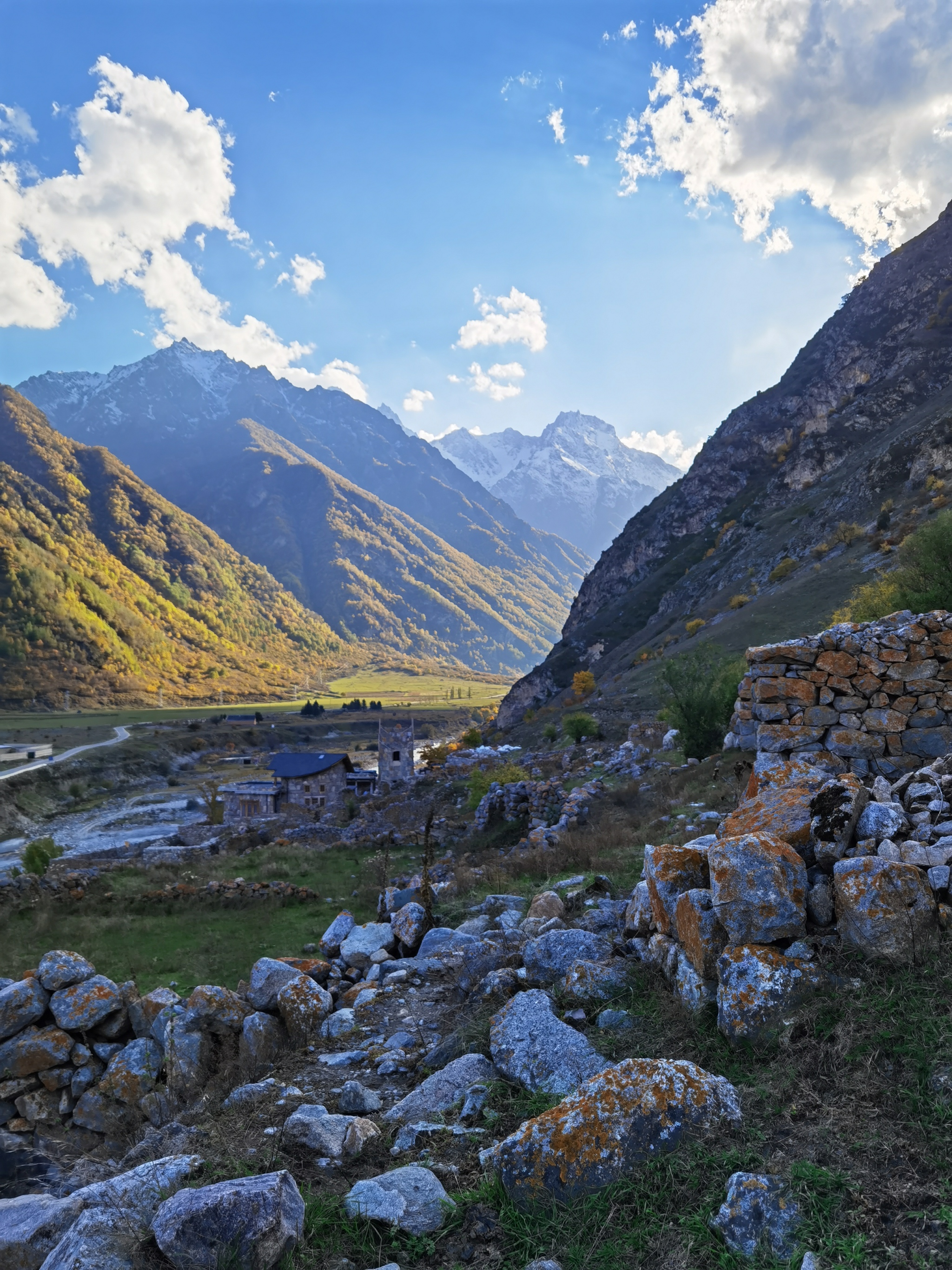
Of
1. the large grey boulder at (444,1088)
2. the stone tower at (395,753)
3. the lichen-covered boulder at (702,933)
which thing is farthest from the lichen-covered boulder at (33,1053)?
the stone tower at (395,753)

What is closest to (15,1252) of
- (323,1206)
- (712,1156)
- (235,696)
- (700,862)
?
(323,1206)

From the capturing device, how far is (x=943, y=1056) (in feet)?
12.9

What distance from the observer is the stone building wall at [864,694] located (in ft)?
34.4

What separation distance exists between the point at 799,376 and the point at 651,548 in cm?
3797

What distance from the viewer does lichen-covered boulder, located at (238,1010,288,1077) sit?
305 inches

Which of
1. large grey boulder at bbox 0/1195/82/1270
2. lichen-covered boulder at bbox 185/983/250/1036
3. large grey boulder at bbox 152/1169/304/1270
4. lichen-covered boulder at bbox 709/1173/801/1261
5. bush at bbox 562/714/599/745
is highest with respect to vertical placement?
lichen-covered boulder at bbox 709/1173/801/1261

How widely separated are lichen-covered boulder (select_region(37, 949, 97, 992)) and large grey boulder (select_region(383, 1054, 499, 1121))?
806cm

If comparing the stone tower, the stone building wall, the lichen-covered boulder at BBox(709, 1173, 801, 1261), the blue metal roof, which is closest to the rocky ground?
the lichen-covered boulder at BBox(709, 1173, 801, 1261)

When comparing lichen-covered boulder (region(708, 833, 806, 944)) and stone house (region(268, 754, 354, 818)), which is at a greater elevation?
lichen-covered boulder (region(708, 833, 806, 944))

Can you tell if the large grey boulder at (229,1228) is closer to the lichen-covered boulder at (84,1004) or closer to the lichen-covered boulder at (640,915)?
the lichen-covered boulder at (640,915)

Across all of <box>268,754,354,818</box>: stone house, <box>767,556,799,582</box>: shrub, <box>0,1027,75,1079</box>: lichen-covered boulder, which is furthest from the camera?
<box>767,556,799,582</box>: shrub

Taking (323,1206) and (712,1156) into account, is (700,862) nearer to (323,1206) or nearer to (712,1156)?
(712,1156)

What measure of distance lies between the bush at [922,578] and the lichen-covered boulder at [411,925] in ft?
46.0

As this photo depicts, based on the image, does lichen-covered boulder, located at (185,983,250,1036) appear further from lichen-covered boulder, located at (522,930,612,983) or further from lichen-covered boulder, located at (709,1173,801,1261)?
lichen-covered boulder, located at (709,1173,801,1261)
